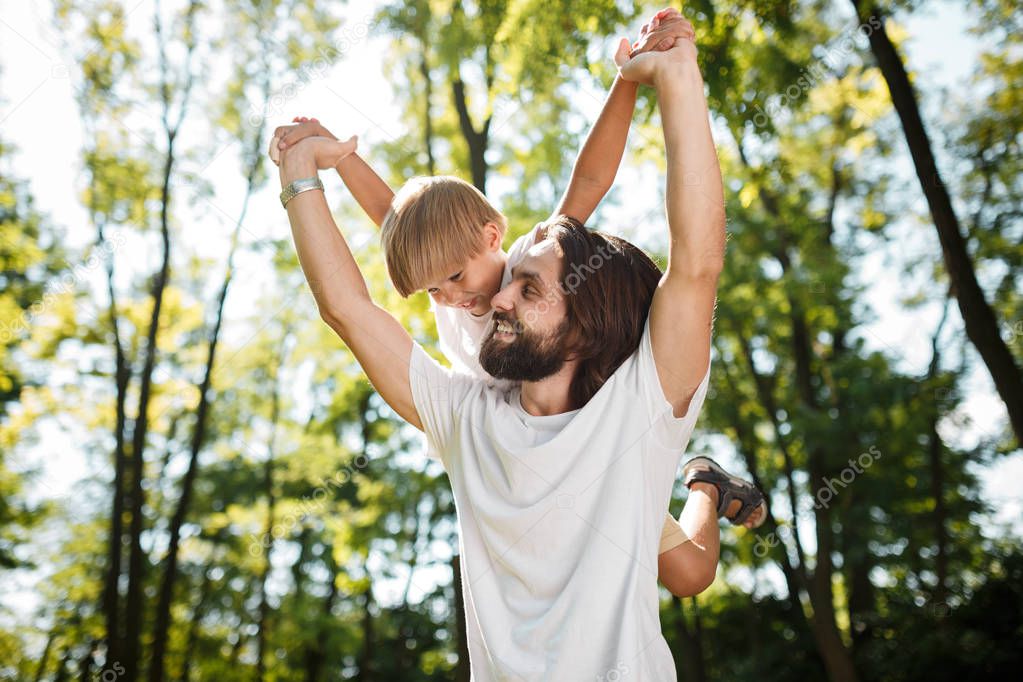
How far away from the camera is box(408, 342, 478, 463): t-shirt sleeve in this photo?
2145 mm

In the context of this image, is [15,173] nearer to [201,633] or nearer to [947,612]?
[201,633]

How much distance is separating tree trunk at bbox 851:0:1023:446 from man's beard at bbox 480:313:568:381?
457cm

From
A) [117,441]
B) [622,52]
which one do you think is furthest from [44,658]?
[622,52]

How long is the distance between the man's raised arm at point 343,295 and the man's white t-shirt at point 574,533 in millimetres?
249

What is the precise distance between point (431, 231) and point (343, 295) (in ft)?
0.99

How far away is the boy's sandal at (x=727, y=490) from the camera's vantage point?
2.34 meters

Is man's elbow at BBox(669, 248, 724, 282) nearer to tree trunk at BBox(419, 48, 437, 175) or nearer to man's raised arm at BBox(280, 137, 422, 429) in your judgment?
man's raised arm at BBox(280, 137, 422, 429)

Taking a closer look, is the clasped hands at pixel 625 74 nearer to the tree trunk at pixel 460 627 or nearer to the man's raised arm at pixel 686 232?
the man's raised arm at pixel 686 232

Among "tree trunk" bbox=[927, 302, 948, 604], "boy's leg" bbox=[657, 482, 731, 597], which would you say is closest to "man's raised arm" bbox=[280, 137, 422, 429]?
"boy's leg" bbox=[657, 482, 731, 597]

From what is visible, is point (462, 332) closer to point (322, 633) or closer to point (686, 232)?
point (686, 232)

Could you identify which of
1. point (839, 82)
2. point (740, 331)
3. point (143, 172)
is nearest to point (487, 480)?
point (143, 172)

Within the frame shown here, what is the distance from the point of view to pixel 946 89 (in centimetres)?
1284

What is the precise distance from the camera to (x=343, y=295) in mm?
2029

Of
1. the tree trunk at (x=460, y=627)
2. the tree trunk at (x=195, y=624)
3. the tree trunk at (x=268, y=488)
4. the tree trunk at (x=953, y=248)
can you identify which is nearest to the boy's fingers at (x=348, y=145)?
the tree trunk at (x=953, y=248)
